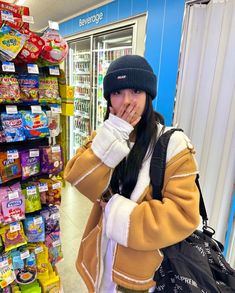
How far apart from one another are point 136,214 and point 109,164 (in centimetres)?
19

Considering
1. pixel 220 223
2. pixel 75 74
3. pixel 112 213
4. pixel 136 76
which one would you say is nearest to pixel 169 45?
pixel 136 76

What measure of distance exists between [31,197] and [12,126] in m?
0.52

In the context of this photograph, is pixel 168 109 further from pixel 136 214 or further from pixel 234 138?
pixel 136 214

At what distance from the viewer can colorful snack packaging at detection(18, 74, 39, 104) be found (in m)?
1.42

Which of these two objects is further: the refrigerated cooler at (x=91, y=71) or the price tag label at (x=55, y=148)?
the refrigerated cooler at (x=91, y=71)

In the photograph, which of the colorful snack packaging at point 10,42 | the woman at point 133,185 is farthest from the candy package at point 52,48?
the woman at point 133,185

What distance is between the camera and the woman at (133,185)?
708mm

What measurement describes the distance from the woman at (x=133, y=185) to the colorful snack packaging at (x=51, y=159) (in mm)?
783

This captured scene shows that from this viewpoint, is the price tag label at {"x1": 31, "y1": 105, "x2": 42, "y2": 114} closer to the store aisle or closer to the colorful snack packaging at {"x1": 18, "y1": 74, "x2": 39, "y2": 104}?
the colorful snack packaging at {"x1": 18, "y1": 74, "x2": 39, "y2": 104}

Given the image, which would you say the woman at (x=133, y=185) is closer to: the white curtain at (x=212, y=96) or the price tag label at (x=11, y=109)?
the price tag label at (x=11, y=109)

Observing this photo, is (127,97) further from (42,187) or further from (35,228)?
(35,228)

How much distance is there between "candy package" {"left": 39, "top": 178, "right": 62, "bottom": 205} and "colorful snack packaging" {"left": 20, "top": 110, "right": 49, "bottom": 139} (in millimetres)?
377

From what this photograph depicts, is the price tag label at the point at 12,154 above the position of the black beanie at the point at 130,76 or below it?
below

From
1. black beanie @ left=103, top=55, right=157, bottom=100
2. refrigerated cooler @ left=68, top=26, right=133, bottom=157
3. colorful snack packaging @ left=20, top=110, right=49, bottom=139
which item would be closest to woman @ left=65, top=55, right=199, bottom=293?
black beanie @ left=103, top=55, right=157, bottom=100
